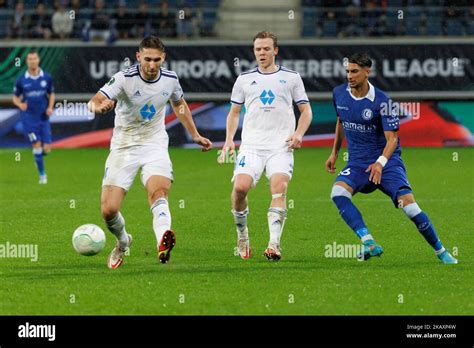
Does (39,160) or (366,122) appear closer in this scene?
(366,122)

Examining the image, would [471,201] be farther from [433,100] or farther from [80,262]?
[433,100]

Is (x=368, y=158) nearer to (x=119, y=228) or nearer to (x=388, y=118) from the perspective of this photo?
(x=388, y=118)

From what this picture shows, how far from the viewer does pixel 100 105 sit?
9742 millimetres

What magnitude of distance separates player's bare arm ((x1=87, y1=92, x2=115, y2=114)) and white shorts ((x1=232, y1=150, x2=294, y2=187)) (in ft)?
5.54

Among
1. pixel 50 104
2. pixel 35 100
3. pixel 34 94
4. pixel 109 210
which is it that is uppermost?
pixel 34 94

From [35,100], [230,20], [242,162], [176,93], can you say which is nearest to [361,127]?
[242,162]

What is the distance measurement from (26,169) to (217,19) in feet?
29.5

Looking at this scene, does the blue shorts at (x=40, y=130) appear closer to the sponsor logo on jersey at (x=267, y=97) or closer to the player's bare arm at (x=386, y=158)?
the sponsor logo on jersey at (x=267, y=97)

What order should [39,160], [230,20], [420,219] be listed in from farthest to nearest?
[230,20] < [39,160] < [420,219]

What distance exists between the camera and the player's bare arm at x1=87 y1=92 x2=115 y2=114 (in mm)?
9672

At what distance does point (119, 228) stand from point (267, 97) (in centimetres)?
205

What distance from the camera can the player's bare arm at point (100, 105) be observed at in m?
9.67

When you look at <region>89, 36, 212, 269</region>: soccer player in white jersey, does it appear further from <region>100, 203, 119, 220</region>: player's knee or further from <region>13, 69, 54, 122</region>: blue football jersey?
<region>13, 69, 54, 122</region>: blue football jersey

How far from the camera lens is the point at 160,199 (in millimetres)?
10227
